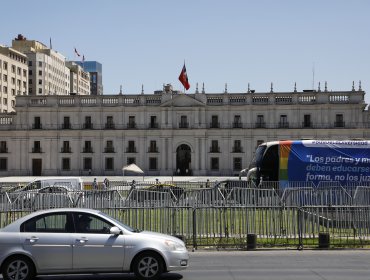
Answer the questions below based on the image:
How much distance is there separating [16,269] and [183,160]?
59.7 meters

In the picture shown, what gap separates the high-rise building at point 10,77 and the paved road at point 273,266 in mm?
94011

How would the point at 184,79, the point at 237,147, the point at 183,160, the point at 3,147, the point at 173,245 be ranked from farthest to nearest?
the point at 3,147, the point at 183,160, the point at 237,147, the point at 184,79, the point at 173,245

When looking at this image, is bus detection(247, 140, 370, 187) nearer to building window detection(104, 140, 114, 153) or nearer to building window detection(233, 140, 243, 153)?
building window detection(233, 140, 243, 153)

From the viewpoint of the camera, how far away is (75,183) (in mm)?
31844

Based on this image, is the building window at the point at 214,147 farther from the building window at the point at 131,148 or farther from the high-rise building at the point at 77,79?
the high-rise building at the point at 77,79

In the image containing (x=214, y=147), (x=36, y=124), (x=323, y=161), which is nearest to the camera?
(x=323, y=161)

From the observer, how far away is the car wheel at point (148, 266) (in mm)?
11836

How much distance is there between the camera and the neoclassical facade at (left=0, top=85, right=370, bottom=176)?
2687 inches

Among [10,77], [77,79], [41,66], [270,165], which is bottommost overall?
[270,165]

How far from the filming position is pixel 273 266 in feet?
45.5

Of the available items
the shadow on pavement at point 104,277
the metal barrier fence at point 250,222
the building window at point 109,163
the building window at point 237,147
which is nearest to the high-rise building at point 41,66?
the building window at point 109,163

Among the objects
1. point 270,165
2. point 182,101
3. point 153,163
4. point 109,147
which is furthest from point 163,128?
point 270,165

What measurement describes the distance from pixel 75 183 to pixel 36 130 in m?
40.9

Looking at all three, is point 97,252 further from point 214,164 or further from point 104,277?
point 214,164
